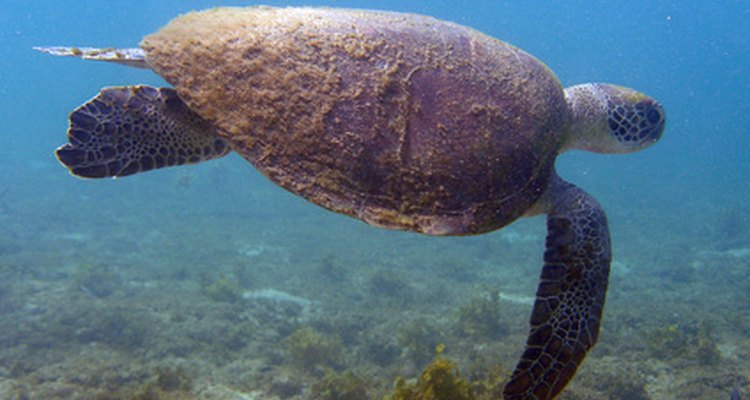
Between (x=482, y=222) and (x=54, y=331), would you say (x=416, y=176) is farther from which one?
(x=54, y=331)

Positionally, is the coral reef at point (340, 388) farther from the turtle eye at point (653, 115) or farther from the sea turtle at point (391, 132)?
the turtle eye at point (653, 115)

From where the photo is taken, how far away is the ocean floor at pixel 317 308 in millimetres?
6332

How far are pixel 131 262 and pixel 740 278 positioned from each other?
18.6 metres

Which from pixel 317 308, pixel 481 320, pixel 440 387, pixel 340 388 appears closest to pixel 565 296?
pixel 440 387

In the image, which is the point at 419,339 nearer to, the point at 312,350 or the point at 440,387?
the point at 312,350

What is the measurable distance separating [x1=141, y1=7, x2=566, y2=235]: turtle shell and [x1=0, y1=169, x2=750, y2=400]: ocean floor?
3.20 metres

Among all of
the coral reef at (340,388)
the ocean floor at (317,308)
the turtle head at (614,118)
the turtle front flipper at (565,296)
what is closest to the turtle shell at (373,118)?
the turtle front flipper at (565,296)

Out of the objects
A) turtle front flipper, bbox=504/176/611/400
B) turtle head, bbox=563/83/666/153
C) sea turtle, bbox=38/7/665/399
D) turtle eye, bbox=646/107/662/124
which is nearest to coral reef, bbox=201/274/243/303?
sea turtle, bbox=38/7/665/399

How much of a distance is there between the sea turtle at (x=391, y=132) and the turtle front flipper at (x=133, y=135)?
0.01 metres

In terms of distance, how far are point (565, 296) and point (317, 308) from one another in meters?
8.22

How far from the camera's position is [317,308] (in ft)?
34.6

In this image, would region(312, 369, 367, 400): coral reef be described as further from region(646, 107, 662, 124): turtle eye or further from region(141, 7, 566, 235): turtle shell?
region(646, 107, 662, 124): turtle eye

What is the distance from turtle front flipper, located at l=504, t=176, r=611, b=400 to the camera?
277cm

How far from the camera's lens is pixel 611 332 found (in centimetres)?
841
